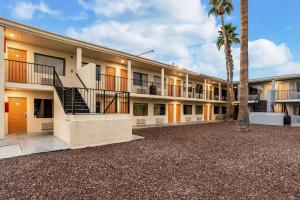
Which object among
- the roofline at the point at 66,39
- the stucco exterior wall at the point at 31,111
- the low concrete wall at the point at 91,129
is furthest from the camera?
the stucco exterior wall at the point at 31,111

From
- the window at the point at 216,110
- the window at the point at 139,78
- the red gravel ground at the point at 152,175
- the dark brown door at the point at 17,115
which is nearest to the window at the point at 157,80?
the window at the point at 139,78

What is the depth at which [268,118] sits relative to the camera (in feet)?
64.2

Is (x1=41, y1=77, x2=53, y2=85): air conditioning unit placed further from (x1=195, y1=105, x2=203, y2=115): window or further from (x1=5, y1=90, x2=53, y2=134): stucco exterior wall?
(x1=195, y1=105, x2=203, y2=115): window

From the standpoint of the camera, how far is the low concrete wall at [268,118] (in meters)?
18.6

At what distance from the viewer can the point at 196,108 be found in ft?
74.8

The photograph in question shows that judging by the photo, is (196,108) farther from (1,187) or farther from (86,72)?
(1,187)

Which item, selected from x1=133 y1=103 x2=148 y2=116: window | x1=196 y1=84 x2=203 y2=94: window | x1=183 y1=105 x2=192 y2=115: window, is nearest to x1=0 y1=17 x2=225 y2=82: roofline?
x1=133 y1=103 x2=148 y2=116: window

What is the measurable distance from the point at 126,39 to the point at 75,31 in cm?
728

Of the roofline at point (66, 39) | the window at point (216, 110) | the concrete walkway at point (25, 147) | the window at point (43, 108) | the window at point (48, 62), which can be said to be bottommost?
the concrete walkway at point (25, 147)

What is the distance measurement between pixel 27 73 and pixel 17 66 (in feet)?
2.02

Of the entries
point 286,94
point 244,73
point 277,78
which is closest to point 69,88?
point 244,73

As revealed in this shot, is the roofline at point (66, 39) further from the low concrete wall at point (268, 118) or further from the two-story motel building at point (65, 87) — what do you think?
the low concrete wall at point (268, 118)

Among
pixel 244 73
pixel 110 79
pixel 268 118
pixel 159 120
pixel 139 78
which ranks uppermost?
pixel 139 78

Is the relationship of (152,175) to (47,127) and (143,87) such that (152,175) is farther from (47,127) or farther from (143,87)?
(143,87)
